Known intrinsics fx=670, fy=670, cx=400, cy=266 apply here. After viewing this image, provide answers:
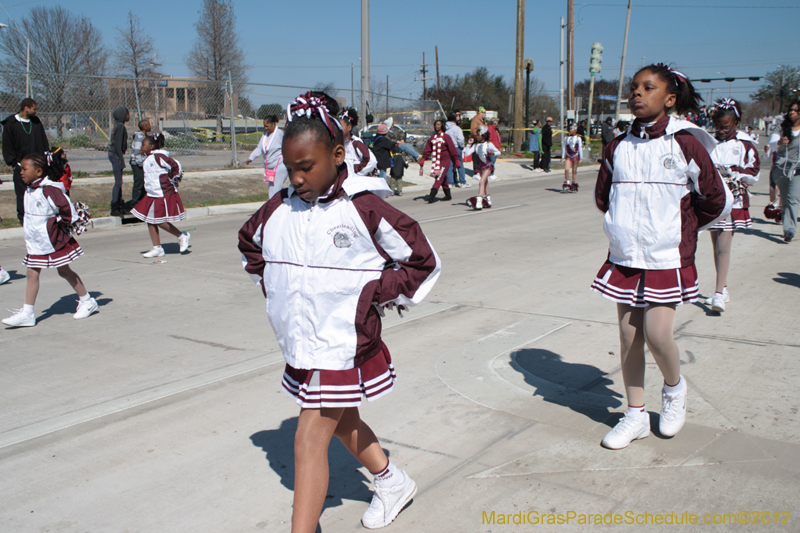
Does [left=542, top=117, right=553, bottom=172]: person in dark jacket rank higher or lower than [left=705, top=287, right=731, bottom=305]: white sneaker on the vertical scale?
higher

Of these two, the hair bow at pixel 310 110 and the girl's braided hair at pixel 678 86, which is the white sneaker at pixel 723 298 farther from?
the hair bow at pixel 310 110

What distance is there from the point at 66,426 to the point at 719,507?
341 centimetres

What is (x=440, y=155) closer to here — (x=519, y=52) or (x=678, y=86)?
(x=678, y=86)

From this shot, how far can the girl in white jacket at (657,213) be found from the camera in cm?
330

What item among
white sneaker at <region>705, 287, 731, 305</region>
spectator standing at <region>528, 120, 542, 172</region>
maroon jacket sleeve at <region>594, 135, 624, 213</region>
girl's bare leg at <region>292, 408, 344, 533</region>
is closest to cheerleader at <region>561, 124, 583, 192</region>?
spectator standing at <region>528, 120, 542, 172</region>

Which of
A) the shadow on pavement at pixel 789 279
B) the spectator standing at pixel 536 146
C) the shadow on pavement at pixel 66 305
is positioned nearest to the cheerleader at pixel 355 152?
the shadow on pavement at pixel 66 305

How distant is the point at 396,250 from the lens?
8.22 feet

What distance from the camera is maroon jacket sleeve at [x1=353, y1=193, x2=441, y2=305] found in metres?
2.47

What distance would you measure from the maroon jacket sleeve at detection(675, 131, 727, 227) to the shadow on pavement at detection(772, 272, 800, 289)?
457cm

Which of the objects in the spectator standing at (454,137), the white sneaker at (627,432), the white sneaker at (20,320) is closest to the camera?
the white sneaker at (627,432)

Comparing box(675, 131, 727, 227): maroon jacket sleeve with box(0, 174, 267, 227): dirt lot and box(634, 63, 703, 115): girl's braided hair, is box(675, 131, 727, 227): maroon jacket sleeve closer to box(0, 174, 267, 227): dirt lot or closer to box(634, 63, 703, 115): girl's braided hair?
box(634, 63, 703, 115): girl's braided hair

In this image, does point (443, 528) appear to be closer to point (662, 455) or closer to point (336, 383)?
point (336, 383)

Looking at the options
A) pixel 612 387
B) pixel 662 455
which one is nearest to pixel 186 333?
pixel 612 387

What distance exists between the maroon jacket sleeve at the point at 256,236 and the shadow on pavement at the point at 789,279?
21.2 feet
